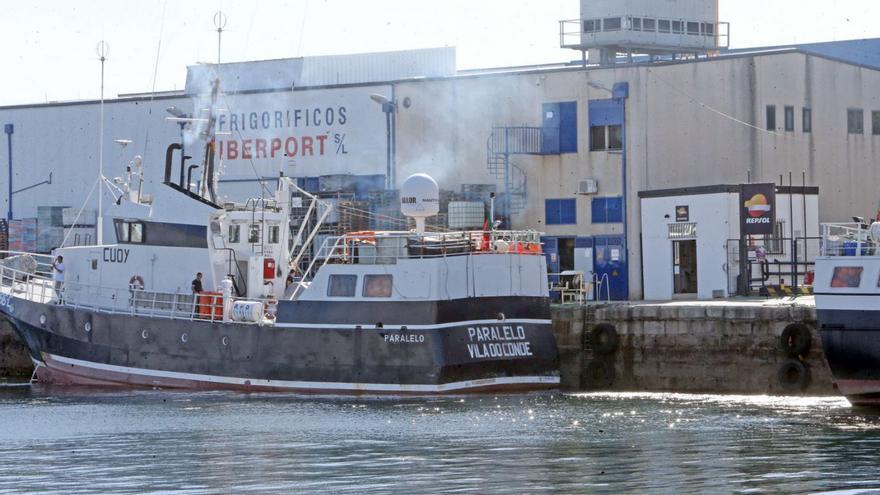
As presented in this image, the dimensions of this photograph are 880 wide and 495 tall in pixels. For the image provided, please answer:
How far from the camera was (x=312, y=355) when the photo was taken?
35875 mm

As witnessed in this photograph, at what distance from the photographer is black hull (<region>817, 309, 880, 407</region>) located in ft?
102

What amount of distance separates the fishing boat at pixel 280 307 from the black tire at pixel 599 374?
4.17ft

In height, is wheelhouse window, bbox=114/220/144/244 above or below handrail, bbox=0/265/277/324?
above

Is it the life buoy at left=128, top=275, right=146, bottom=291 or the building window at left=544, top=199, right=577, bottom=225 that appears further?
the building window at left=544, top=199, right=577, bottom=225

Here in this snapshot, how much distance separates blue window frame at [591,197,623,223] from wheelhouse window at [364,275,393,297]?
489 inches

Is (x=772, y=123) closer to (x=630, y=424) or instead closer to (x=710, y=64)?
(x=710, y=64)

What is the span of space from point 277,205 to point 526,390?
8.05 metres

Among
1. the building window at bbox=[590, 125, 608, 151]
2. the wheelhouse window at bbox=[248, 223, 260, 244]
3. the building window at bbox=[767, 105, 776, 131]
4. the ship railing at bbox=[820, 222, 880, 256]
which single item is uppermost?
the building window at bbox=[767, 105, 776, 131]

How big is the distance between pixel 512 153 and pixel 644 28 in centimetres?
1218

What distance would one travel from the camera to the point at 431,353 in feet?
114

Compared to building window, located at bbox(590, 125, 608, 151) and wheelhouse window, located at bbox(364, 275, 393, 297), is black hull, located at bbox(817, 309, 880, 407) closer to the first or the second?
wheelhouse window, located at bbox(364, 275, 393, 297)

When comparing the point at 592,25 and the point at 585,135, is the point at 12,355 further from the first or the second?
the point at 592,25

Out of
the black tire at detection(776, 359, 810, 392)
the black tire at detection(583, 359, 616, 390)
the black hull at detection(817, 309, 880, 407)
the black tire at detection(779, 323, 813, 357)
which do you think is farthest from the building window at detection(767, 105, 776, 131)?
the black hull at detection(817, 309, 880, 407)

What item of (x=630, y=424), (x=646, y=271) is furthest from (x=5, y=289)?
(x=630, y=424)
